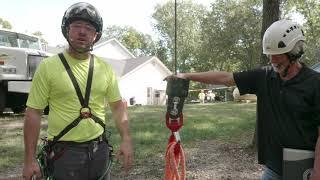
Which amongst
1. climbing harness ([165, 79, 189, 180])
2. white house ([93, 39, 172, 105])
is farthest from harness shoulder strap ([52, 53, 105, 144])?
white house ([93, 39, 172, 105])

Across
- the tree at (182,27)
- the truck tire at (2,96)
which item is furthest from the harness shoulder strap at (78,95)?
the tree at (182,27)

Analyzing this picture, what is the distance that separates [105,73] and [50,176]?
2.60 feet

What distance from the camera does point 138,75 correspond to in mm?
42875

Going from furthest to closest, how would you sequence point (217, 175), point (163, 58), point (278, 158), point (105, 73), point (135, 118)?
1. point (163, 58)
2. point (135, 118)
3. point (217, 175)
4. point (105, 73)
5. point (278, 158)

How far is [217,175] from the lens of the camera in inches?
262

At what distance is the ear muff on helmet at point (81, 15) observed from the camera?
3.32 meters

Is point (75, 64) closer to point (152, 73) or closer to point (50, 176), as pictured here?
point (50, 176)

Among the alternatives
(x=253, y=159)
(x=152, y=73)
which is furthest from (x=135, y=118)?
(x=152, y=73)

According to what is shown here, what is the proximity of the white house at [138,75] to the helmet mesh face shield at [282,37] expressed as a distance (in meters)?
37.6

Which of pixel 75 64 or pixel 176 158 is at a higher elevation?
pixel 75 64

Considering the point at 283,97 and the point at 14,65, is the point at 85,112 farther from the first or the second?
the point at 14,65

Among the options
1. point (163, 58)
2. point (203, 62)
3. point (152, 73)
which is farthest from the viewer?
point (163, 58)

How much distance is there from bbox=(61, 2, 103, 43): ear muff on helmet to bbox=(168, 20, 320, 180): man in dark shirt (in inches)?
27.8

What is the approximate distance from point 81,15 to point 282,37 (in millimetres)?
1345
